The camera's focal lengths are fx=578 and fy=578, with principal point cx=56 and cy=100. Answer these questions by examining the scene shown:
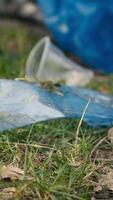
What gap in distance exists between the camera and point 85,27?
5168 mm

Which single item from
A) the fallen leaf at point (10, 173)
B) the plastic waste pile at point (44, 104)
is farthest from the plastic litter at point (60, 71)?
the fallen leaf at point (10, 173)

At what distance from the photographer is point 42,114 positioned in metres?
2.34

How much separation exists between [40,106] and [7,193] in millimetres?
617

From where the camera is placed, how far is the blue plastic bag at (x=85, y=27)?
5.14 metres

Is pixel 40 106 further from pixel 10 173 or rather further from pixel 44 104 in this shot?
pixel 10 173

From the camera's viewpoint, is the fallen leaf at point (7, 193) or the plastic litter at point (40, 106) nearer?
the fallen leaf at point (7, 193)

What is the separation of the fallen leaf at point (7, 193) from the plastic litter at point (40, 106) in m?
0.43

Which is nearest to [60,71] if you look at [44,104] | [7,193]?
[44,104]

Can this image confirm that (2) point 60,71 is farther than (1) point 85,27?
No

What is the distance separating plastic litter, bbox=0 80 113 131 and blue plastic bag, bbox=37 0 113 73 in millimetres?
2609

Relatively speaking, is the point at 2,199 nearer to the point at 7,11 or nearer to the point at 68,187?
the point at 68,187

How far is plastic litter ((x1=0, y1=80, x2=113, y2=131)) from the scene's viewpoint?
2.30 meters

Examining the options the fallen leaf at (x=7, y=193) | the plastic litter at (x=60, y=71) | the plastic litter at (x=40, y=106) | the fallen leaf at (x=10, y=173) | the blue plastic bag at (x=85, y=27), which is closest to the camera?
the fallen leaf at (x=7, y=193)

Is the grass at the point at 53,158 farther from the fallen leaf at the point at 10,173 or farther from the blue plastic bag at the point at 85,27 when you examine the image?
the blue plastic bag at the point at 85,27
